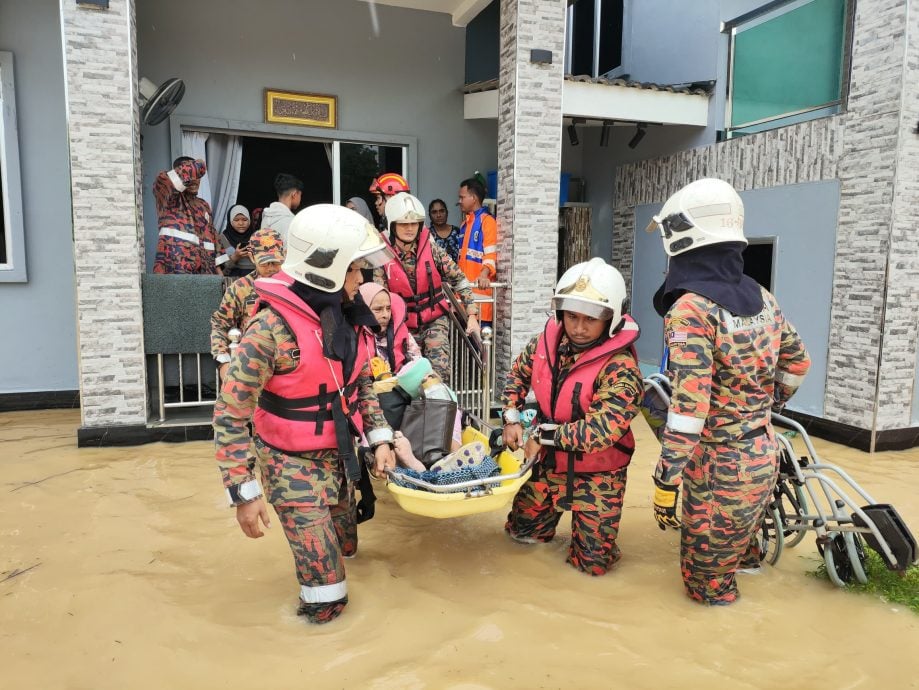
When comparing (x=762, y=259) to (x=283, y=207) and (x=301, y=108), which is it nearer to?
(x=283, y=207)

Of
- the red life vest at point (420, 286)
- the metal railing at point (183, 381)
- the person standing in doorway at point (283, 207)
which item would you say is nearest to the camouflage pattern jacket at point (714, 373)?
the red life vest at point (420, 286)

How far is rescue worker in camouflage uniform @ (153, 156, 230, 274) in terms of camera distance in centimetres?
605

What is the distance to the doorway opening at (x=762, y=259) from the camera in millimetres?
6926

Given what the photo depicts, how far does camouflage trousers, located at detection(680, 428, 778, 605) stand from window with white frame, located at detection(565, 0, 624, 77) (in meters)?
7.98

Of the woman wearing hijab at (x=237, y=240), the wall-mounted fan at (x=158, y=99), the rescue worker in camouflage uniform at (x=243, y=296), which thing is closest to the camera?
the rescue worker in camouflage uniform at (x=243, y=296)

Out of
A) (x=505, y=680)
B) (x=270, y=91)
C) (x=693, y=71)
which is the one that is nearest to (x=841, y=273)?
(x=693, y=71)

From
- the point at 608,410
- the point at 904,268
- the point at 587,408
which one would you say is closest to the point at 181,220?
the point at 587,408

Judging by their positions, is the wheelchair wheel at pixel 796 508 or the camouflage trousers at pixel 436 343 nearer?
the wheelchair wheel at pixel 796 508

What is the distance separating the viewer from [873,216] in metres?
5.66

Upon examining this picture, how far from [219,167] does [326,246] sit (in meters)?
5.90

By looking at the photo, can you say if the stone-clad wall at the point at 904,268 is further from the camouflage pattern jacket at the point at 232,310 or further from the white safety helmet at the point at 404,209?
the camouflage pattern jacket at the point at 232,310

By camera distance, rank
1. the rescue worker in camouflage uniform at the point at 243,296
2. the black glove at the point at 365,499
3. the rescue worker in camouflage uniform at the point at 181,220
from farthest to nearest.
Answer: the rescue worker in camouflage uniform at the point at 181,220, the rescue worker in camouflage uniform at the point at 243,296, the black glove at the point at 365,499

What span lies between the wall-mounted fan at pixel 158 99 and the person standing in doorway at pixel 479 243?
9.98ft

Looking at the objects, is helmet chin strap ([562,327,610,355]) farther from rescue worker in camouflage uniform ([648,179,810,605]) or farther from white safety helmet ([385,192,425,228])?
white safety helmet ([385,192,425,228])
